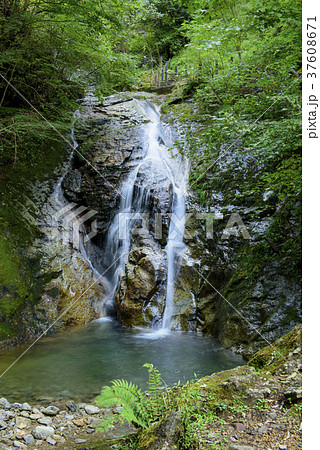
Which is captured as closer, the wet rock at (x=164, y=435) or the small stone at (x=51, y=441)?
the wet rock at (x=164, y=435)

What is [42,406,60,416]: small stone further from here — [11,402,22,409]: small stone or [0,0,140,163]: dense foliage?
[0,0,140,163]: dense foliage

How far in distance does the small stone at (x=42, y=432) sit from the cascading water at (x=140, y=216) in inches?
170

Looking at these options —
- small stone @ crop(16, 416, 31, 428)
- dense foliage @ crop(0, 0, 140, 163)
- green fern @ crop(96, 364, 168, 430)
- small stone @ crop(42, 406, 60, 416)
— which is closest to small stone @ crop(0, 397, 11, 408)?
small stone @ crop(16, 416, 31, 428)

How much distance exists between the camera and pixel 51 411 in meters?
3.56

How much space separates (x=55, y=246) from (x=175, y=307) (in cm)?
331

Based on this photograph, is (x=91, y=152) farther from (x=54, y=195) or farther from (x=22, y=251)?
(x=22, y=251)

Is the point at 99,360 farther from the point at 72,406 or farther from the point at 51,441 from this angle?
the point at 51,441

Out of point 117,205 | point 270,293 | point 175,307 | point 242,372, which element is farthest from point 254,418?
point 117,205

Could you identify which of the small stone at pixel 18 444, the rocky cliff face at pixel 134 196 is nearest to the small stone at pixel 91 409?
the small stone at pixel 18 444

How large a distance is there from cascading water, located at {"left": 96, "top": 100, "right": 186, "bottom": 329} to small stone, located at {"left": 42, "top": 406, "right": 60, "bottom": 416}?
3.95m

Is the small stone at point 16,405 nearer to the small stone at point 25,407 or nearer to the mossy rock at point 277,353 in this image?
the small stone at point 25,407

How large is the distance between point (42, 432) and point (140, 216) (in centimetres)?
605

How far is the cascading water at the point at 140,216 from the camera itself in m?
7.98

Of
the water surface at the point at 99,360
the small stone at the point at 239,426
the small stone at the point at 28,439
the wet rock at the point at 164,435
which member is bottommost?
the water surface at the point at 99,360
